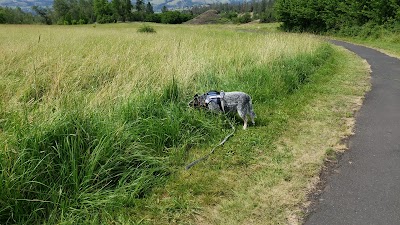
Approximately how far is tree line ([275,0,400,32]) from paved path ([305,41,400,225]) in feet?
80.1

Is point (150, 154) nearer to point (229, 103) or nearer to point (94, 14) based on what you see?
point (229, 103)

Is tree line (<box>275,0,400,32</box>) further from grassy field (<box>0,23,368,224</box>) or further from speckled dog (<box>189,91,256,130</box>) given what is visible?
speckled dog (<box>189,91,256,130</box>)

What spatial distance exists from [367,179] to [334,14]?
35.9 meters

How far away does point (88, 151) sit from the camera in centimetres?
334

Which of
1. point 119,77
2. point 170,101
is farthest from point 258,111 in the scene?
point 119,77

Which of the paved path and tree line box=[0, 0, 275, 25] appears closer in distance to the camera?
the paved path

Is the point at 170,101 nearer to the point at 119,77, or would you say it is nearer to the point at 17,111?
the point at 119,77

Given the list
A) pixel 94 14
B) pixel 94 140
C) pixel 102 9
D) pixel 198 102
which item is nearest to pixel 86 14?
pixel 94 14

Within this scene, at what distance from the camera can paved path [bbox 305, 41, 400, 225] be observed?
3000 mm

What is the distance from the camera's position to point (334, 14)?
114 ft

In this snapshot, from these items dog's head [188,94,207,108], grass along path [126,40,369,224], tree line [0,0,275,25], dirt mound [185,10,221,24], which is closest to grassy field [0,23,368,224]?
grass along path [126,40,369,224]

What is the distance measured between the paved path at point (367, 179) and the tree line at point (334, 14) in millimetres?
24415

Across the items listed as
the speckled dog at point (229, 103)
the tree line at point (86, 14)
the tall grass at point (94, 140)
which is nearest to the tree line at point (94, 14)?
the tree line at point (86, 14)

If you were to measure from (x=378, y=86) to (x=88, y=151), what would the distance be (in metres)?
8.71
